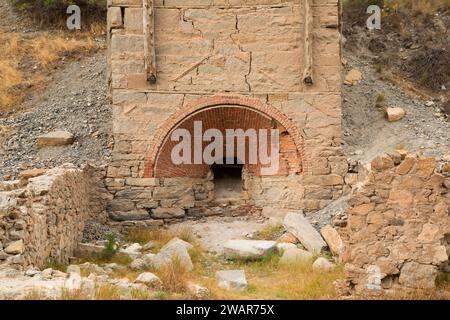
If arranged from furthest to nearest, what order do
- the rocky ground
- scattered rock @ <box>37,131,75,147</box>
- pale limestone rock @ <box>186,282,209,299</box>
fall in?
scattered rock @ <box>37,131,75,147</box> < the rocky ground < pale limestone rock @ <box>186,282,209,299</box>

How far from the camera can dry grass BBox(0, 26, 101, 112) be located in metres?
17.9

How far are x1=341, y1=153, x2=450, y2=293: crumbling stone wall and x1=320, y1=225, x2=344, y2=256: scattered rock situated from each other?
99.6 inches

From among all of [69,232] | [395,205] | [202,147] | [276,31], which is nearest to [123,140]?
[202,147]

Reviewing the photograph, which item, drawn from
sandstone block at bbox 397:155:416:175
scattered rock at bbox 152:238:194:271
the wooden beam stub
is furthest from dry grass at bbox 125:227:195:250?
sandstone block at bbox 397:155:416:175

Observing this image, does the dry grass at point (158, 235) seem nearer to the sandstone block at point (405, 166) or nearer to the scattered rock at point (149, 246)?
the scattered rock at point (149, 246)

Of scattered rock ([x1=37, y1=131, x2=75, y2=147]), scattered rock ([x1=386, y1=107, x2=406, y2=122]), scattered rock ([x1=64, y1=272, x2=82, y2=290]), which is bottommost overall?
scattered rock ([x1=64, y1=272, x2=82, y2=290])

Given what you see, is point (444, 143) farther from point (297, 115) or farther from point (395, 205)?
point (395, 205)

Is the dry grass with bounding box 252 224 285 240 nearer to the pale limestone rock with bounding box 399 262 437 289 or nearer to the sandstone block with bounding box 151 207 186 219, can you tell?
the sandstone block with bounding box 151 207 186 219

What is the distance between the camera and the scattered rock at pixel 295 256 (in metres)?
9.56

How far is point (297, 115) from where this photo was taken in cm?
1233

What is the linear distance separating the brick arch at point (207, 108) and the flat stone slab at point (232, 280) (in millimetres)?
4145

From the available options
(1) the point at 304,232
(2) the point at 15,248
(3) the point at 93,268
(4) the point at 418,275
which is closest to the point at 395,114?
(1) the point at 304,232

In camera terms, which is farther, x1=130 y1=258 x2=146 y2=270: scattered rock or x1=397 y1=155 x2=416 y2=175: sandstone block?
x1=130 y1=258 x2=146 y2=270: scattered rock

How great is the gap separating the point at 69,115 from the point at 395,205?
9.43m
